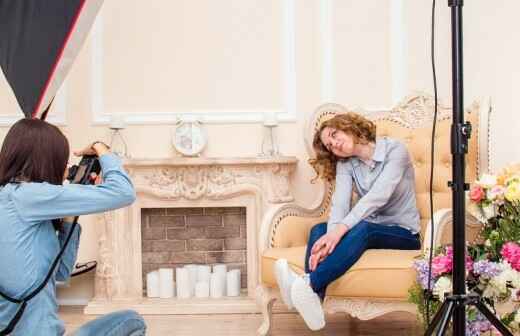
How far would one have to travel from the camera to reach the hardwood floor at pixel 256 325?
312cm

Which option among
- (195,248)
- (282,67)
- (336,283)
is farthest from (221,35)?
(336,283)

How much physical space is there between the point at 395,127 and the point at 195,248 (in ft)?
4.55

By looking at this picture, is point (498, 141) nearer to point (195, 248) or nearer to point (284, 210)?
point (284, 210)

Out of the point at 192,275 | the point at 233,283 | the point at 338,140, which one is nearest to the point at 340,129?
the point at 338,140

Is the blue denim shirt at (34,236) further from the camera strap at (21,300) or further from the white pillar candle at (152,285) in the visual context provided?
the white pillar candle at (152,285)

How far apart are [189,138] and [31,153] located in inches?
85.0

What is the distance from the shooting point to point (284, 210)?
9.91ft

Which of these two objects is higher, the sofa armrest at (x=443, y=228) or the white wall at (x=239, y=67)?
the white wall at (x=239, y=67)

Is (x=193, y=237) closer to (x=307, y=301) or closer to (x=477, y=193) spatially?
(x=307, y=301)

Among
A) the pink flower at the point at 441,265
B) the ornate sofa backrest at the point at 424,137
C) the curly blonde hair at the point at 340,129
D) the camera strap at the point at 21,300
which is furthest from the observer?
the ornate sofa backrest at the point at 424,137

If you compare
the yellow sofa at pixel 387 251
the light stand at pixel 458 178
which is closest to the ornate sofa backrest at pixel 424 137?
the yellow sofa at pixel 387 251

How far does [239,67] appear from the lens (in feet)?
12.5

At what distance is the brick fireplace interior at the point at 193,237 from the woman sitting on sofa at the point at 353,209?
993 mm

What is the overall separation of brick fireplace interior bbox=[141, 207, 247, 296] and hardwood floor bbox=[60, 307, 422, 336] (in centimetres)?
44
